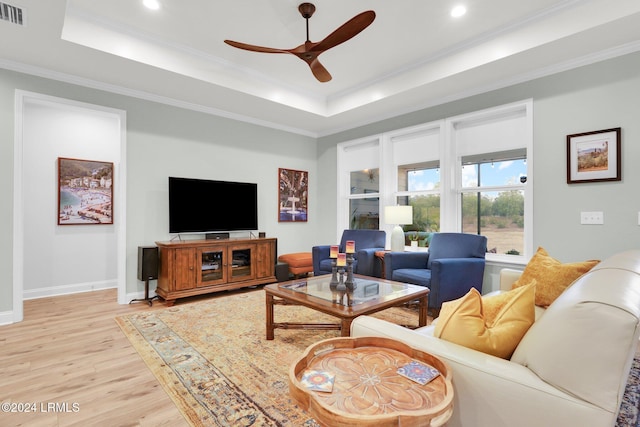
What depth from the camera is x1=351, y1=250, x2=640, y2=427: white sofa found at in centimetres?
80

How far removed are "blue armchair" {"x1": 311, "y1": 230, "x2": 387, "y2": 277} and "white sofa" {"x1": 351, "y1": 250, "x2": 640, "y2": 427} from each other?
9.74 feet

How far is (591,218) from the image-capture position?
10.1 feet

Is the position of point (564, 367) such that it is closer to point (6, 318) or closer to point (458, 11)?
point (458, 11)

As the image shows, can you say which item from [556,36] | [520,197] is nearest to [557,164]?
[520,197]

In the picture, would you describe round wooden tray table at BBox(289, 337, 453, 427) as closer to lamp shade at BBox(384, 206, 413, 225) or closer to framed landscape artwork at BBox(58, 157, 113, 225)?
lamp shade at BBox(384, 206, 413, 225)

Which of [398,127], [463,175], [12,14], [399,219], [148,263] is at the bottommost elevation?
[148,263]

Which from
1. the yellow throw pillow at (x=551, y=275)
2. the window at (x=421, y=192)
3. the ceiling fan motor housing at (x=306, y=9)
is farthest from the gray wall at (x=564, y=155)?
the ceiling fan motor housing at (x=306, y=9)

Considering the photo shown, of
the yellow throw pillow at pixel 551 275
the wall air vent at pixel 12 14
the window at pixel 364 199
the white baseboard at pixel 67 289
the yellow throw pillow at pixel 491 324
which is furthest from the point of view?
the window at pixel 364 199

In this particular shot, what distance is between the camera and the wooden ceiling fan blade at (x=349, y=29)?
2.21m

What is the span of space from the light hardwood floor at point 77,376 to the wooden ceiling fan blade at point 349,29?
2.74m

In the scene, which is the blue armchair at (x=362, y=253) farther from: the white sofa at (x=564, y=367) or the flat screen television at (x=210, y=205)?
the white sofa at (x=564, y=367)

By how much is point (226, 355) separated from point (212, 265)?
6.24 ft

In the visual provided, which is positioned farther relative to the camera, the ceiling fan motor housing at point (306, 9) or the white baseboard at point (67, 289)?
the white baseboard at point (67, 289)

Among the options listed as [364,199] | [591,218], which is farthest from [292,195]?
[591,218]
